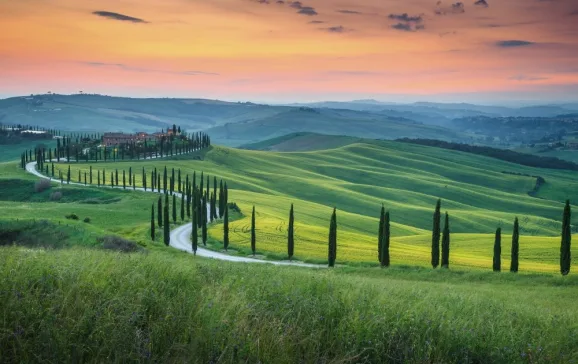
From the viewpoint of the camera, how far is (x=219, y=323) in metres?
10.8

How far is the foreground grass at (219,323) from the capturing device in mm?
10031

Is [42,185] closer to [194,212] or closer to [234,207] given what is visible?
[234,207]

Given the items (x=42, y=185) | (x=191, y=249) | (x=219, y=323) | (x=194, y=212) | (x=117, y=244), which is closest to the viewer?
(x=219, y=323)

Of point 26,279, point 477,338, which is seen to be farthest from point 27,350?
point 477,338

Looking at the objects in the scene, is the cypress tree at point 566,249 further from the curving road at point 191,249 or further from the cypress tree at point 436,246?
the curving road at point 191,249

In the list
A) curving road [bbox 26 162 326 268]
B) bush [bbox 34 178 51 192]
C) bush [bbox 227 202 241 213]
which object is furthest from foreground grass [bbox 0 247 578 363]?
bush [bbox 34 178 51 192]

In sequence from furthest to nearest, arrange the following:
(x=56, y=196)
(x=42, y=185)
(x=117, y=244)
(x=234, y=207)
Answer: (x=42, y=185) < (x=56, y=196) < (x=234, y=207) < (x=117, y=244)

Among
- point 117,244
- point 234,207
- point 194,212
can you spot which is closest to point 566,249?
point 194,212

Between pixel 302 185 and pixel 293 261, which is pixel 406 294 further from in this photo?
pixel 302 185

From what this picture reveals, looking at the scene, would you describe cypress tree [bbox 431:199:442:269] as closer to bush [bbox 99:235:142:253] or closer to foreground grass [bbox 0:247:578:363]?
bush [bbox 99:235:142:253]

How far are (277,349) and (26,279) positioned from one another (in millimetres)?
5749

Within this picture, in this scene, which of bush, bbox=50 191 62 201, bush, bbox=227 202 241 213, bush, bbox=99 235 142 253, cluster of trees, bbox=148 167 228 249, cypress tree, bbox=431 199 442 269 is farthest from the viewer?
bush, bbox=50 191 62 201

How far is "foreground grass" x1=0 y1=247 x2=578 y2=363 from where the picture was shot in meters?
10.0

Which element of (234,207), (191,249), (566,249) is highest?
(566,249)
